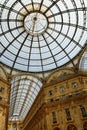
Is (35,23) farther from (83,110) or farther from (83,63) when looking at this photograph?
(83,110)

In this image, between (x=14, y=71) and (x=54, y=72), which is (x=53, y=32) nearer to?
(x=54, y=72)

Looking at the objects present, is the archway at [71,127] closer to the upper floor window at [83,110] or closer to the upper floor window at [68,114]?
the upper floor window at [68,114]

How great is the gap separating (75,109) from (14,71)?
18.5 meters

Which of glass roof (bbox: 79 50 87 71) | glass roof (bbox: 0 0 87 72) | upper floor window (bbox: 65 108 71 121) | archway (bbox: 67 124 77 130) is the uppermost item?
glass roof (bbox: 0 0 87 72)

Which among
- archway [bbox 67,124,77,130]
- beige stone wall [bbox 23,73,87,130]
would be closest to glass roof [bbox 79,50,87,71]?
beige stone wall [bbox 23,73,87,130]

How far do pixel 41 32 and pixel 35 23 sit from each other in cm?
285

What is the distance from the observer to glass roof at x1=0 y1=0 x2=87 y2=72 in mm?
34969

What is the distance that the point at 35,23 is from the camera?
38.9m


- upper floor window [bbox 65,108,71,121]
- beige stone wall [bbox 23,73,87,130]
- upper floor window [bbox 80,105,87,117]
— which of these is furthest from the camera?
upper floor window [bbox 65,108,71,121]

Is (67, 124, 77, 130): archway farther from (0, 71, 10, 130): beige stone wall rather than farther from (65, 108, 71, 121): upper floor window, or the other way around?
(0, 71, 10, 130): beige stone wall

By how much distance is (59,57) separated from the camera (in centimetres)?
4319

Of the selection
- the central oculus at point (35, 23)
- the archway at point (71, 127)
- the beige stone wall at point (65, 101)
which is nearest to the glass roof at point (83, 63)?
the beige stone wall at point (65, 101)

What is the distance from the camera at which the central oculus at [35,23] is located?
123ft

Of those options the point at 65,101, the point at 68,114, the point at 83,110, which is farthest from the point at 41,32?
the point at 83,110
